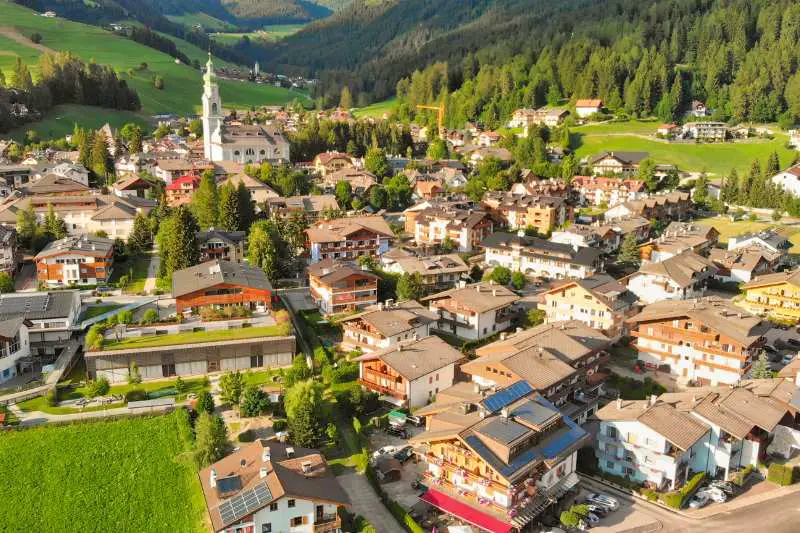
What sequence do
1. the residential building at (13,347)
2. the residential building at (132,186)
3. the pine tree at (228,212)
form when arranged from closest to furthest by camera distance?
1. the residential building at (13,347)
2. the pine tree at (228,212)
3. the residential building at (132,186)

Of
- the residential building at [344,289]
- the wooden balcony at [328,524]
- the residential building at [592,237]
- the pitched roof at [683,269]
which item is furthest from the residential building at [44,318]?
the residential building at [592,237]

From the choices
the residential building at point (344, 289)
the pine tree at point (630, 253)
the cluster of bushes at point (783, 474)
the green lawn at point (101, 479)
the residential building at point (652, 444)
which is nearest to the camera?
the green lawn at point (101, 479)

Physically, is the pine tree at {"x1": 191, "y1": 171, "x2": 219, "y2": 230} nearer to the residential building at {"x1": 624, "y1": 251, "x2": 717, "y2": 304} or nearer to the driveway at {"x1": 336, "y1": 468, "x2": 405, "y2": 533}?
the residential building at {"x1": 624, "y1": 251, "x2": 717, "y2": 304}

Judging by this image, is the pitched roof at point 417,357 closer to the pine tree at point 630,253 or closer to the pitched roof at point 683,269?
the pitched roof at point 683,269

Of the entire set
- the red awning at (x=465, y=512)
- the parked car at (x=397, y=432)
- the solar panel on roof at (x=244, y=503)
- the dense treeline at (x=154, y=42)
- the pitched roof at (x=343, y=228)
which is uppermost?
the dense treeline at (x=154, y=42)

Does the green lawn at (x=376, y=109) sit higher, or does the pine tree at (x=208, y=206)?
the green lawn at (x=376, y=109)

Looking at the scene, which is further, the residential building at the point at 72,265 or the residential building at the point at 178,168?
the residential building at the point at 178,168

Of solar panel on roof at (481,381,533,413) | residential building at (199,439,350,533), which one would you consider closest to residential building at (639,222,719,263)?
solar panel on roof at (481,381,533,413)
